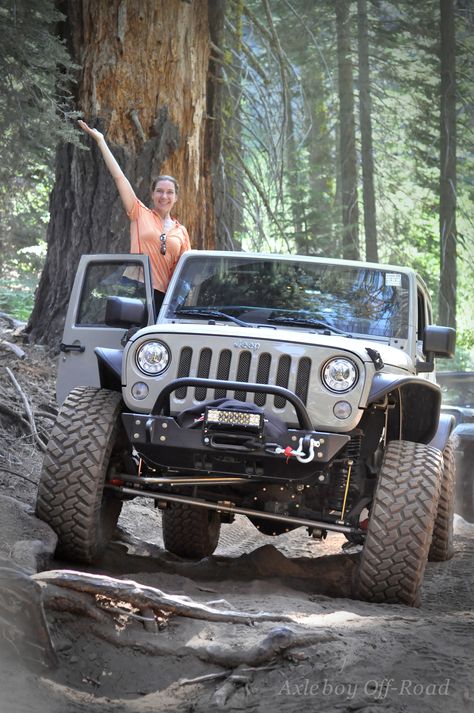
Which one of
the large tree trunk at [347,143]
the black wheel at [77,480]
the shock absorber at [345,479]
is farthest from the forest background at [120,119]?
the large tree trunk at [347,143]

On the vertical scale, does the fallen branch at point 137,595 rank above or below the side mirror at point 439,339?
below

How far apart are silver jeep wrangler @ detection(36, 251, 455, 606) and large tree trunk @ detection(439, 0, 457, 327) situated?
539 inches

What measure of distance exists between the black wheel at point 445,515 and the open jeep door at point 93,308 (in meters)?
2.51

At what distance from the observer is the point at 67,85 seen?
34.3ft

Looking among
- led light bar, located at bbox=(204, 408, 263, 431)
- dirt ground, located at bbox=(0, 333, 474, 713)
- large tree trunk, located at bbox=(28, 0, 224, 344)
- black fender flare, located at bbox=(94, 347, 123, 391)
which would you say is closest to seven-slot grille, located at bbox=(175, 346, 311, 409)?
led light bar, located at bbox=(204, 408, 263, 431)

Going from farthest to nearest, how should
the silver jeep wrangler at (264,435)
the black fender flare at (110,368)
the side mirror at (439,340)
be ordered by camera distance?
the side mirror at (439,340) < the black fender flare at (110,368) < the silver jeep wrangler at (264,435)

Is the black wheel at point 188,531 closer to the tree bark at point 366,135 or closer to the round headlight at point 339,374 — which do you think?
the round headlight at point 339,374

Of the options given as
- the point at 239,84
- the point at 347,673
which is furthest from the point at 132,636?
the point at 239,84

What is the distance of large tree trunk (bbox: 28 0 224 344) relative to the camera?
1044 centimetres

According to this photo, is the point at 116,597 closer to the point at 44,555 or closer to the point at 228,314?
the point at 44,555

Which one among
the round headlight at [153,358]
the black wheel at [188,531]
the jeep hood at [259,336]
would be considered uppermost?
the jeep hood at [259,336]

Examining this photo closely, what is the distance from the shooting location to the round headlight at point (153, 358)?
20.0 feet

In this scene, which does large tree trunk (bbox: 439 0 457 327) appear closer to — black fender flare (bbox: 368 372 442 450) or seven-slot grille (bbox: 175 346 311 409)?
black fender flare (bbox: 368 372 442 450)

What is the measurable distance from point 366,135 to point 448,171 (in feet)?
12.5
